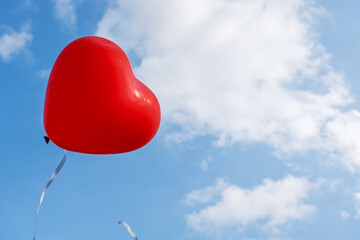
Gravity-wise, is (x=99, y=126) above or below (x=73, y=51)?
below

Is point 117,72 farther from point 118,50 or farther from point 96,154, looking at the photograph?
point 96,154

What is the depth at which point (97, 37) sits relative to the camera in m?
7.32

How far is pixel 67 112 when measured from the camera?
6871 mm

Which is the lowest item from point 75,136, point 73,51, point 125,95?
point 75,136

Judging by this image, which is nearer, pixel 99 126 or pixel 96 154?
pixel 99 126

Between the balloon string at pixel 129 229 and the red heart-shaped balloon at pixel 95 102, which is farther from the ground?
the red heart-shaped balloon at pixel 95 102

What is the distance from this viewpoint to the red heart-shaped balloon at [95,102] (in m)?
6.84

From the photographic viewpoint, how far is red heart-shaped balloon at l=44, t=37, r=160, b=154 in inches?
269

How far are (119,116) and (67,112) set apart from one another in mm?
652

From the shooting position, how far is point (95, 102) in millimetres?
6820

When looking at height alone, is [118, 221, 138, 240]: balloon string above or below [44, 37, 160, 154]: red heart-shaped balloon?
below

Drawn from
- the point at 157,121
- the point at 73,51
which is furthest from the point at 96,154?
the point at 73,51

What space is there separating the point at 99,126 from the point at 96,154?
63 centimetres

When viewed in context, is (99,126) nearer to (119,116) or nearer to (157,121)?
(119,116)
